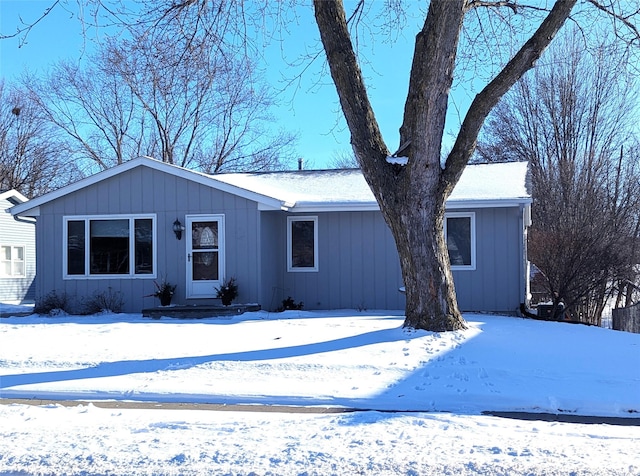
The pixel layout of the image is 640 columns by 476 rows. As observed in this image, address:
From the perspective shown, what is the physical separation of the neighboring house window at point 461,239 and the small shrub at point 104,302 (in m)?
7.85

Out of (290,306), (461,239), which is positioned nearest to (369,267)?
(290,306)

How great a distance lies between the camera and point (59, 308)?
46.2 ft

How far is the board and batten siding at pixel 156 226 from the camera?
13.5 meters

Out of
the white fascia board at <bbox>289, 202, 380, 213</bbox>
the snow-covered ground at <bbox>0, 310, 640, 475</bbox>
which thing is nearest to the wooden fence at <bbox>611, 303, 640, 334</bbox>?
the snow-covered ground at <bbox>0, 310, 640, 475</bbox>

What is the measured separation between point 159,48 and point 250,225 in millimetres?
4204

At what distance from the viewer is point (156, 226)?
14.0 m

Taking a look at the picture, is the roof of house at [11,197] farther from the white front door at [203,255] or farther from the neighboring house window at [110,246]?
the white front door at [203,255]

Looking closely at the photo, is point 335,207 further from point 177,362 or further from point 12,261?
point 12,261

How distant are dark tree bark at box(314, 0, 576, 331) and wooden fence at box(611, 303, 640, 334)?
7814 millimetres

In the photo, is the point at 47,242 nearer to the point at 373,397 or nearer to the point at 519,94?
the point at 373,397

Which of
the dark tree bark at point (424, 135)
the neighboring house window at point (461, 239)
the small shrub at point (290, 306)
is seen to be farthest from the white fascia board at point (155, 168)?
the dark tree bark at point (424, 135)

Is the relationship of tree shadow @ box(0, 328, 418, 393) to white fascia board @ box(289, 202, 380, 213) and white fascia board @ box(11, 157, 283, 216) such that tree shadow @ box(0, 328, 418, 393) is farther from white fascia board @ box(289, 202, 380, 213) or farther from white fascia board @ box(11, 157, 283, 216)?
white fascia board @ box(11, 157, 283, 216)

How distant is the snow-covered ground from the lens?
175 inches

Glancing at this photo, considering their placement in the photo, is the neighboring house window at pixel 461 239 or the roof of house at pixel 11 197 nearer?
the neighboring house window at pixel 461 239
